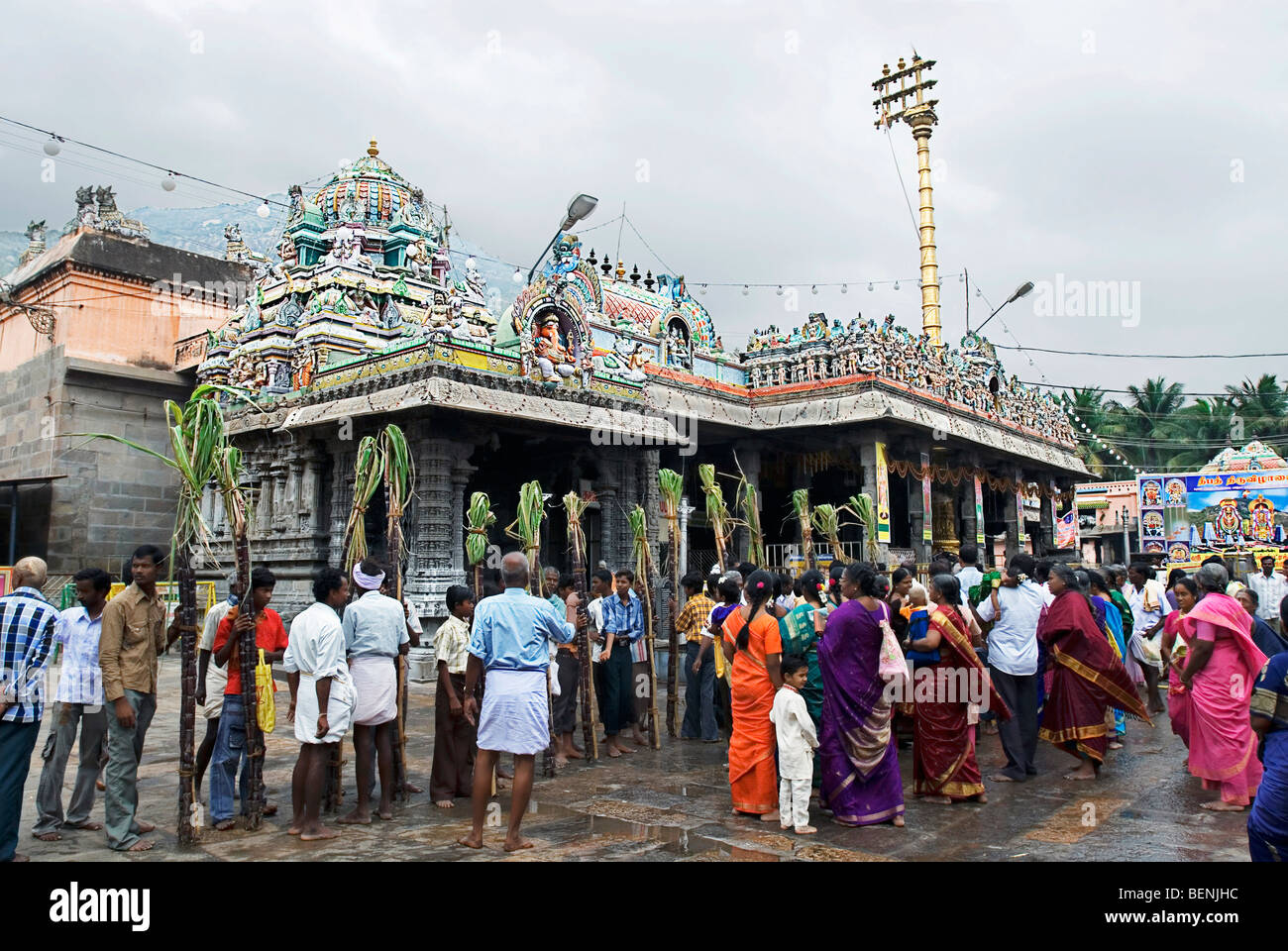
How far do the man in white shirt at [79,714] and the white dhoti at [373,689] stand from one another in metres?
1.50

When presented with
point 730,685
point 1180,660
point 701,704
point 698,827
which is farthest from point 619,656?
point 1180,660

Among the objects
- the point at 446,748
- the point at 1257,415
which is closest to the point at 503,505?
the point at 446,748

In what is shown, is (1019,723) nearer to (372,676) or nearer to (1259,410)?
(372,676)

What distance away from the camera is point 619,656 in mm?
8398

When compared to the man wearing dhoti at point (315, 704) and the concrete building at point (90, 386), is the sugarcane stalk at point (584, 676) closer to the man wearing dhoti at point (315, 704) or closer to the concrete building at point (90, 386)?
the man wearing dhoti at point (315, 704)

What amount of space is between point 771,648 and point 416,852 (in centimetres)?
248

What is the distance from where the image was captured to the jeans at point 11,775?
451 centimetres

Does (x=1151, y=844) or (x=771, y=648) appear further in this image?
(x=771, y=648)

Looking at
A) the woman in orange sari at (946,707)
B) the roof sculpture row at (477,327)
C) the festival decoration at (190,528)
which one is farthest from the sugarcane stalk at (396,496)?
the roof sculpture row at (477,327)

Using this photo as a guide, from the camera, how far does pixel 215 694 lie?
592cm

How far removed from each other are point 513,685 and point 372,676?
1.09m

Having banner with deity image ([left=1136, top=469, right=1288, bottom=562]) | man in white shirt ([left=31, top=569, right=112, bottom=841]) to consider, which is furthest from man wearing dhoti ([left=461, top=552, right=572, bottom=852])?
banner with deity image ([left=1136, top=469, right=1288, bottom=562])

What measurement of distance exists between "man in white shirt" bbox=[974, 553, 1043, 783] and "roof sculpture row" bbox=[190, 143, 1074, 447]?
29.6 ft
